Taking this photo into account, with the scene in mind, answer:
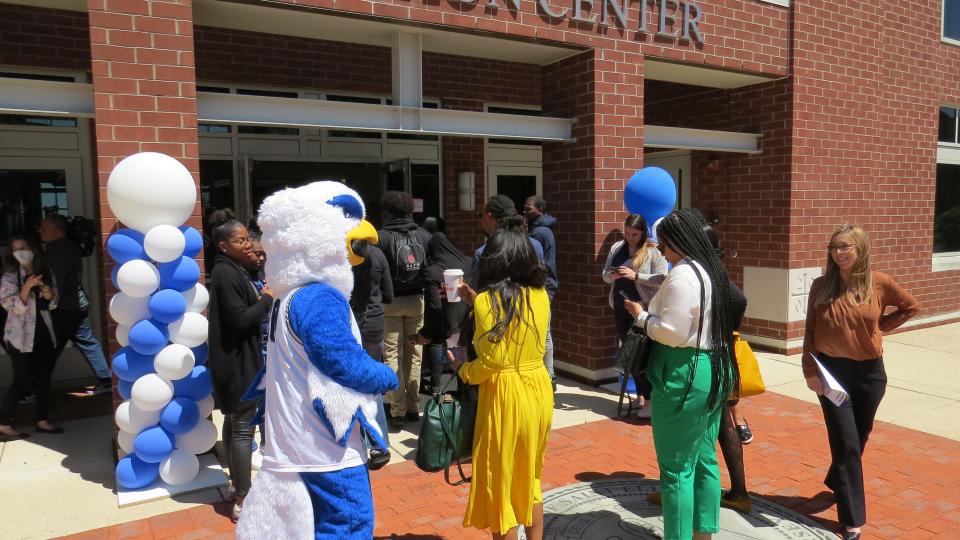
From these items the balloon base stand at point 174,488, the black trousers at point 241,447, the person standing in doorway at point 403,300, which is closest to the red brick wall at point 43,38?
the person standing in doorway at point 403,300

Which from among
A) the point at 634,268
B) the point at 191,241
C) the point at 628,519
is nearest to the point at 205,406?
the point at 191,241

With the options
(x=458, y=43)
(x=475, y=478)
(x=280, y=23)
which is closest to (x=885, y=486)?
(x=475, y=478)

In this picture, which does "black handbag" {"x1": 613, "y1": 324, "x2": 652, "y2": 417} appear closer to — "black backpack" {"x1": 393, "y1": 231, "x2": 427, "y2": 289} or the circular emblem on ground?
the circular emblem on ground

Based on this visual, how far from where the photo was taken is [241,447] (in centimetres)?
388

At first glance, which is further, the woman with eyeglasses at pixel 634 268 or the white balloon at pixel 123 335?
the woman with eyeglasses at pixel 634 268

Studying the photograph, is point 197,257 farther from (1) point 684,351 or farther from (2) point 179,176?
(1) point 684,351

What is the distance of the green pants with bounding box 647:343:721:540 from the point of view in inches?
119

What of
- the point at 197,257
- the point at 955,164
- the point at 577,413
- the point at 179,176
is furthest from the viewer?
the point at 955,164

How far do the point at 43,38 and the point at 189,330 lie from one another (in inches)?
155

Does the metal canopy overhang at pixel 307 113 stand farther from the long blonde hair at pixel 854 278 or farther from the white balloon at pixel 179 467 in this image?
the long blonde hair at pixel 854 278

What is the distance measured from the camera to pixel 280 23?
5215 mm

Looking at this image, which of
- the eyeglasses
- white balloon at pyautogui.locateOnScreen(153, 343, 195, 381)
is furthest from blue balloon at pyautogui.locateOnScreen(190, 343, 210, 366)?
the eyeglasses

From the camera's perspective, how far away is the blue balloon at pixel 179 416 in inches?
159

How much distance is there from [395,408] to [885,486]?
3502mm
